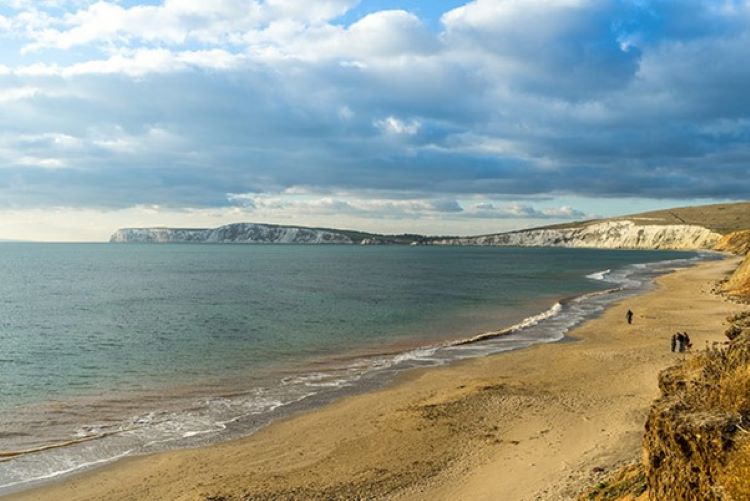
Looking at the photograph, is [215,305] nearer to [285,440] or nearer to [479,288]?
[479,288]

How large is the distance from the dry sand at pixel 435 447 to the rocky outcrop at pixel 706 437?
16.6 ft

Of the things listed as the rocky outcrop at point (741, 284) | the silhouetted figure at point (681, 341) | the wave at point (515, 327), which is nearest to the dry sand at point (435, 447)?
the silhouetted figure at point (681, 341)

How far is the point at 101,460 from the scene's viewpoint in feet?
54.6

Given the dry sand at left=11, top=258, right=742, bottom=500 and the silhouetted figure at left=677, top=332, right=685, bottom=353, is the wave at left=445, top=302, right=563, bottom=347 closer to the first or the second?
the dry sand at left=11, top=258, right=742, bottom=500

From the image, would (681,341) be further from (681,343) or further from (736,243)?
(736,243)

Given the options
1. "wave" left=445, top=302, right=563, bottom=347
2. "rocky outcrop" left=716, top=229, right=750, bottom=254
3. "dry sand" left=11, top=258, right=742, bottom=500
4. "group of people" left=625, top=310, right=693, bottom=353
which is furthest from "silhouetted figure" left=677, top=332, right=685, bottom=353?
"rocky outcrop" left=716, top=229, right=750, bottom=254

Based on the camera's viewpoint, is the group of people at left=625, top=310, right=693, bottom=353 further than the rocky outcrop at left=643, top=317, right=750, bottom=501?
Yes

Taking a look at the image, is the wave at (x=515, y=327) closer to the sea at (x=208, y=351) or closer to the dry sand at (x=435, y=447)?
the sea at (x=208, y=351)

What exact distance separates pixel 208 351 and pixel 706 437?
3006cm

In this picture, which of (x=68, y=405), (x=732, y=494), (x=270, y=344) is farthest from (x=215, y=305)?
(x=732, y=494)

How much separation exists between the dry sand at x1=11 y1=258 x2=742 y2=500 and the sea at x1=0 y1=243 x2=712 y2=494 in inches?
62.2

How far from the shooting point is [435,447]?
16.9 meters

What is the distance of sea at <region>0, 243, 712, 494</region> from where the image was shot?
19.3 meters

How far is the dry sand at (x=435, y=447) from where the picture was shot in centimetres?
1415
